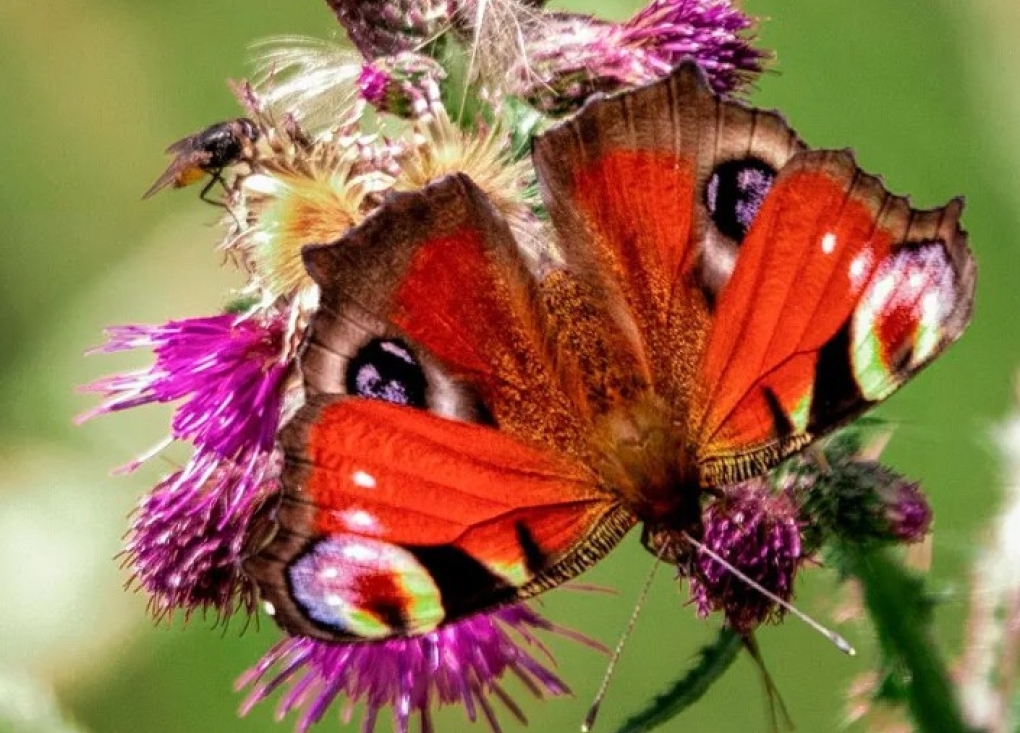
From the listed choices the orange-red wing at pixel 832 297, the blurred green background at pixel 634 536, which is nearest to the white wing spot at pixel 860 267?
the orange-red wing at pixel 832 297

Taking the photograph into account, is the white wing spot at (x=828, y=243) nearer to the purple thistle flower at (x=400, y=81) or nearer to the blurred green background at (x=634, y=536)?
the purple thistle flower at (x=400, y=81)

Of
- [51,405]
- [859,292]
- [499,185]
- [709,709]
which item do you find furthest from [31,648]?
[859,292]

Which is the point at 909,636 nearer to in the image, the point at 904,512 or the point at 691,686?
the point at 904,512

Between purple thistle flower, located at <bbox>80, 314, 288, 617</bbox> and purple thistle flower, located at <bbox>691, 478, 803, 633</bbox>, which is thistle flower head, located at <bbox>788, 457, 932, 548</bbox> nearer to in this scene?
purple thistle flower, located at <bbox>691, 478, 803, 633</bbox>

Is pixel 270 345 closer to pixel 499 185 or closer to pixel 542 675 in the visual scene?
pixel 499 185

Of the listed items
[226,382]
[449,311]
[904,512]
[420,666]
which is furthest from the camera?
[420,666]

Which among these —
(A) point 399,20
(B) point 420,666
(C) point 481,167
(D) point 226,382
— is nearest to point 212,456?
(D) point 226,382

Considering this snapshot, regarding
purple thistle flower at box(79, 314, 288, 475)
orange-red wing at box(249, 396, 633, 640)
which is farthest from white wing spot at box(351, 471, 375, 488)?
purple thistle flower at box(79, 314, 288, 475)
